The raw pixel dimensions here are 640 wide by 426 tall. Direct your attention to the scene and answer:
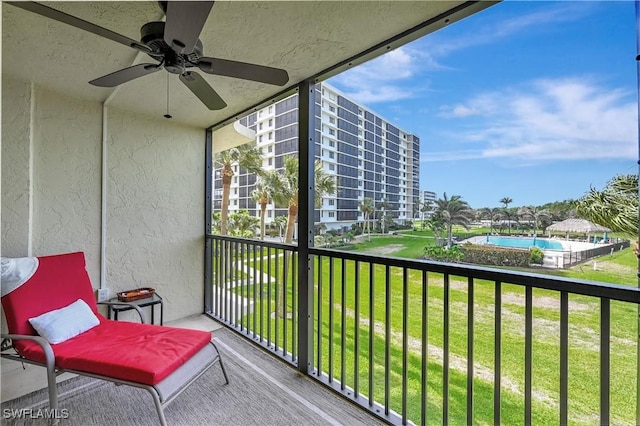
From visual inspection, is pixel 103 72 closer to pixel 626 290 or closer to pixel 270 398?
pixel 270 398

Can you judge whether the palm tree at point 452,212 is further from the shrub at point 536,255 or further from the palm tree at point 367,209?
the palm tree at point 367,209

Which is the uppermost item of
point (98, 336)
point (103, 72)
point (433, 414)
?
point (103, 72)

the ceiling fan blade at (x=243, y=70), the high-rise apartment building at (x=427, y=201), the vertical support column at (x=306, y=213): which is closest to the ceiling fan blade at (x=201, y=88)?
the ceiling fan blade at (x=243, y=70)

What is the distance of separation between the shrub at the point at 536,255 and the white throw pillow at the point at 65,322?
293cm

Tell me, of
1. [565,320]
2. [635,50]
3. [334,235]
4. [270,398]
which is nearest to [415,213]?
[334,235]

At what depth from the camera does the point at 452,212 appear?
1671 mm

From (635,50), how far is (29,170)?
153 inches

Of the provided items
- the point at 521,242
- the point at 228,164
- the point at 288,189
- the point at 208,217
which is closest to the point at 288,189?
the point at 288,189

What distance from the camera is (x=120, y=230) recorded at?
3070 millimetres

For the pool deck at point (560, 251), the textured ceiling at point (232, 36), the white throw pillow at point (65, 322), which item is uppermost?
the textured ceiling at point (232, 36)

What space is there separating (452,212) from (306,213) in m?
1.14

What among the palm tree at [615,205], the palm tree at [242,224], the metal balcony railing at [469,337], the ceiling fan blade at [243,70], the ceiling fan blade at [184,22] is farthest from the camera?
the palm tree at [242,224]

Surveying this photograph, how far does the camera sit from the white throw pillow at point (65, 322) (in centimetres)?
200

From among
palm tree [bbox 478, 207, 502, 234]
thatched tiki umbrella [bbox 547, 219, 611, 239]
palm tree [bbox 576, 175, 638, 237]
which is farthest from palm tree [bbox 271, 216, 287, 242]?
palm tree [bbox 576, 175, 638, 237]
